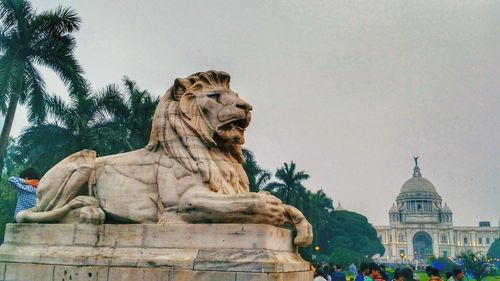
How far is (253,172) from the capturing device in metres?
34.0

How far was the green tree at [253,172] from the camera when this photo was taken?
31.2m

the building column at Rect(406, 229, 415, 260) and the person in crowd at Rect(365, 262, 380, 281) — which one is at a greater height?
the building column at Rect(406, 229, 415, 260)

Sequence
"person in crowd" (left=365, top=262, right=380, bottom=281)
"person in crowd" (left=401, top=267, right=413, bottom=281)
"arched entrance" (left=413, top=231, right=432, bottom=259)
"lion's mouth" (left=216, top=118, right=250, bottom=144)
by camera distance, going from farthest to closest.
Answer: "arched entrance" (left=413, top=231, right=432, bottom=259), "person in crowd" (left=365, top=262, right=380, bottom=281), "person in crowd" (left=401, top=267, right=413, bottom=281), "lion's mouth" (left=216, top=118, right=250, bottom=144)

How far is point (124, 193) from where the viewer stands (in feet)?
18.1

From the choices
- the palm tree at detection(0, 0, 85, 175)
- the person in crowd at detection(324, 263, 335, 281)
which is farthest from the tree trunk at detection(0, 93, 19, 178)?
the person in crowd at detection(324, 263, 335, 281)

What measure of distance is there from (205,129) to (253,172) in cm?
2850

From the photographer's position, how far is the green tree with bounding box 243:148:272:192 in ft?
102

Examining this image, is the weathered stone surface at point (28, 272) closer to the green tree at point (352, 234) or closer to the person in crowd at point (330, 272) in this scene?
the person in crowd at point (330, 272)

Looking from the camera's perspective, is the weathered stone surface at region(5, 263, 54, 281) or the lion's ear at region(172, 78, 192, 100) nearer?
the weathered stone surface at region(5, 263, 54, 281)

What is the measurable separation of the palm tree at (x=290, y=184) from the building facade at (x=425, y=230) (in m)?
90.1

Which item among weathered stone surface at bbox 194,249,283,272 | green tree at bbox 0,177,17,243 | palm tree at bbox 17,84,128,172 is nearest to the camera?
weathered stone surface at bbox 194,249,283,272

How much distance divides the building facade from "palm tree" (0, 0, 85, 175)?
118767 millimetres

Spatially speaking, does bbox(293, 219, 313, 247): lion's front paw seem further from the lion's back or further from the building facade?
the building facade

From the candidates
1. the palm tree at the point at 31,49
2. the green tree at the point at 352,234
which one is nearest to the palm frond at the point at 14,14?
the palm tree at the point at 31,49
